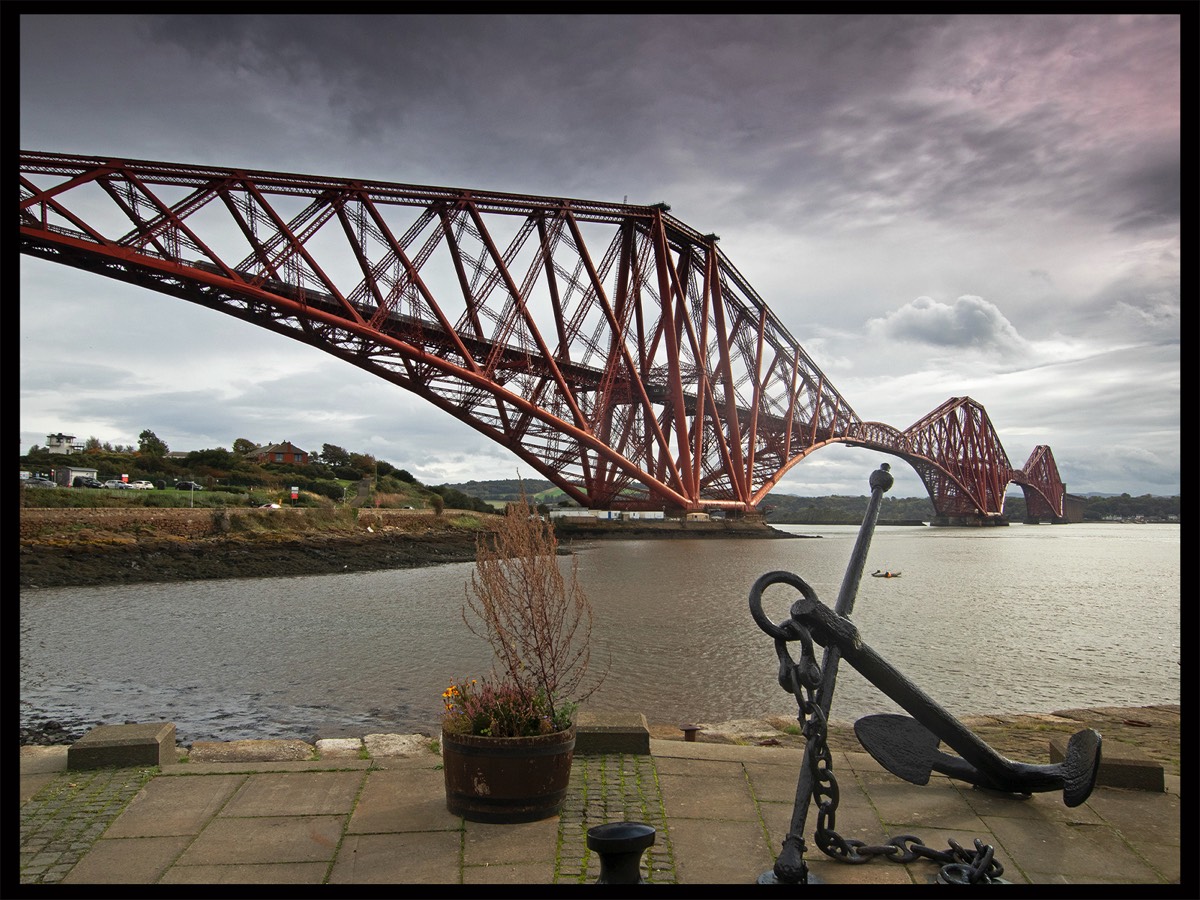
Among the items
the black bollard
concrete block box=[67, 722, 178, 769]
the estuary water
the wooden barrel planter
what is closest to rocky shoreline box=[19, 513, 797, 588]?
the estuary water

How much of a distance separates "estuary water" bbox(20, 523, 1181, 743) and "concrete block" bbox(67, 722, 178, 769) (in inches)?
122

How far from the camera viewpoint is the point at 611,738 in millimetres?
6289

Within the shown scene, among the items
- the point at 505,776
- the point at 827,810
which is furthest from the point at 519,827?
the point at 827,810

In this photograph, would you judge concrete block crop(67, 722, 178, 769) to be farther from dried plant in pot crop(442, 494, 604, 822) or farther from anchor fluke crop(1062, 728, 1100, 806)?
anchor fluke crop(1062, 728, 1100, 806)

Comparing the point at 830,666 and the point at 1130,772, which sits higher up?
the point at 830,666

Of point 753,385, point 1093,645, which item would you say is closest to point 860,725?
point 1093,645

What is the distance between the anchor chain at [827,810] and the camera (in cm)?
396

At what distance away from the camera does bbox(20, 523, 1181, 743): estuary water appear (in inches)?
416

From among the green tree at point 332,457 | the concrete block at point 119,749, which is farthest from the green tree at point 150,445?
the concrete block at point 119,749

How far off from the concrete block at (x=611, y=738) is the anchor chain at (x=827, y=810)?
207cm

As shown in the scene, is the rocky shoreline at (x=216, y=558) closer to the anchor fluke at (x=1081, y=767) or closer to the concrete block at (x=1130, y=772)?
the concrete block at (x=1130, y=772)

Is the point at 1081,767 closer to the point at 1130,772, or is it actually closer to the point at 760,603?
the point at 1130,772

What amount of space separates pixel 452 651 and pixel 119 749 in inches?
349
